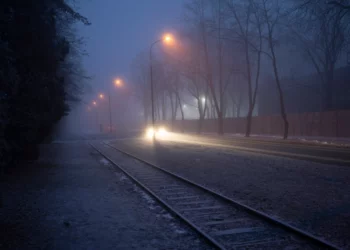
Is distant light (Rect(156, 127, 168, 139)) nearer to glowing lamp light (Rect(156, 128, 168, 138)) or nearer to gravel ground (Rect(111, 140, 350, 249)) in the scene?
glowing lamp light (Rect(156, 128, 168, 138))

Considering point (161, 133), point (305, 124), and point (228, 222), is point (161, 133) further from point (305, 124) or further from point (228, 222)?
point (228, 222)

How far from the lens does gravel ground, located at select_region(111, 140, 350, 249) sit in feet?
Answer: 20.9

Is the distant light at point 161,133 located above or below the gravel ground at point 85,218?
above

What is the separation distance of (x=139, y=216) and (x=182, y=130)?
5342 cm

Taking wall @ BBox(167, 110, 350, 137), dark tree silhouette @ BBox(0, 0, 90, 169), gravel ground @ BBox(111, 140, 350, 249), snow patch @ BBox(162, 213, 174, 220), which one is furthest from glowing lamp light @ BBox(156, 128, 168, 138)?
snow patch @ BBox(162, 213, 174, 220)

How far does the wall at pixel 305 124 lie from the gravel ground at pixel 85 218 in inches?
959

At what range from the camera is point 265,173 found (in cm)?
1208

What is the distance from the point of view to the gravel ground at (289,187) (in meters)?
6.38

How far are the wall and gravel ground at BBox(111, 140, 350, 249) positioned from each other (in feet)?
53.9

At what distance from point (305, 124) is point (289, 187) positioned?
85.7ft

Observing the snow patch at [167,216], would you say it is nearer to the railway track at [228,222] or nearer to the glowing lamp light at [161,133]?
the railway track at [228,222]

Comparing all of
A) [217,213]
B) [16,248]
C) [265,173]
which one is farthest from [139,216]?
[265,173]

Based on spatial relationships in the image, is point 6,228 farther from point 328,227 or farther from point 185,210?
point 328,227

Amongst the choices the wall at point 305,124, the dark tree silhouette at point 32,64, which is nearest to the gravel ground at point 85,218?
the dark tree silhouette at point 32,64
